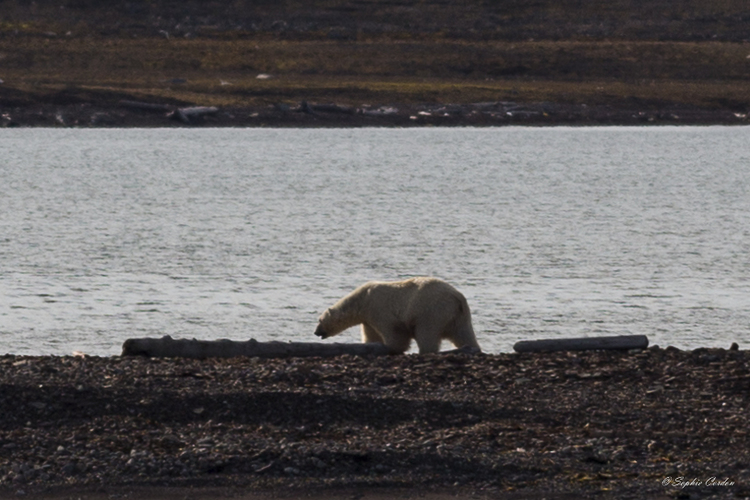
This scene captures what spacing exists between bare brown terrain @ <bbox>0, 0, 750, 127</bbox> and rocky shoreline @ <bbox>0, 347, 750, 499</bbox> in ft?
233

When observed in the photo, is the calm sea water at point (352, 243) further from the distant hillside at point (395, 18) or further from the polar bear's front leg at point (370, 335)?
the distant hillside at point (395, 18)

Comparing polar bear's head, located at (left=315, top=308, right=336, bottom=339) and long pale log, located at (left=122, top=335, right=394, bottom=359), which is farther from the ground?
long pale log, located at (left=122, top=335, right=394, bottom=359)

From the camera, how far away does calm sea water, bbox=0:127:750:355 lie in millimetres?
19797

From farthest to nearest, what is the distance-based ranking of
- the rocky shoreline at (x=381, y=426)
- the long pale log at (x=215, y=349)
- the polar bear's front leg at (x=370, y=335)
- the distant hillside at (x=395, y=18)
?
1. the distant hillside at (x=395, y=18)
2. the polar bear's front leg at (x=370, y=335)
3. the long pale log at (x=215, y=349)
4. the rocky shoreline at (x=381, y=426)

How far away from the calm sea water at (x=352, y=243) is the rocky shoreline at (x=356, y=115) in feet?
17.3

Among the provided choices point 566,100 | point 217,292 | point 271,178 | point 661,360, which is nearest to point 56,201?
point 271,178

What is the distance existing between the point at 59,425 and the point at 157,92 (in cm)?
7976

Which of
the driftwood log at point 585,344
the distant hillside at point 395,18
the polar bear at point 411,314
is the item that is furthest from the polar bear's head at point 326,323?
the distant hillside at point 395,18

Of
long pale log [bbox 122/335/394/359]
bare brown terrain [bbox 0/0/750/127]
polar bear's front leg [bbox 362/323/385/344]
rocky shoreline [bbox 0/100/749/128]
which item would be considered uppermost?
long pale log [bbox 122/335/394/359]

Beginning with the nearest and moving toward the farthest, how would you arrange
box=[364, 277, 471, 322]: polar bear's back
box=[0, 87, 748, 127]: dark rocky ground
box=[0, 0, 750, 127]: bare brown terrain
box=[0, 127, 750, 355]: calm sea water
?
box=[364, 277, 471, 322]: polar bear's back → box=[0, 127, 750, 355]: calm sea water → box=[0, 87, 748, 127]: dark rocky ground → box=[0, 0, 750, 127]: bare brown terrain

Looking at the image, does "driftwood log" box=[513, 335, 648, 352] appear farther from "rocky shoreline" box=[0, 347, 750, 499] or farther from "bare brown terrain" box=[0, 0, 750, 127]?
"bare brown terrain" box=[0, 0, 750, 127]

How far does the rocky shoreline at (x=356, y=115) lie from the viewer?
268 feet

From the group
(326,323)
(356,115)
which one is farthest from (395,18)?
(326,323)

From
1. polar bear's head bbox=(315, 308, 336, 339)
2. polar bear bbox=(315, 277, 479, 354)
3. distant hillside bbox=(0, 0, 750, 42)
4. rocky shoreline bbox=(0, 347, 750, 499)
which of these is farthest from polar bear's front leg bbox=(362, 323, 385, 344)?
distant hillside bbox=(0, 0, 750, 42)
